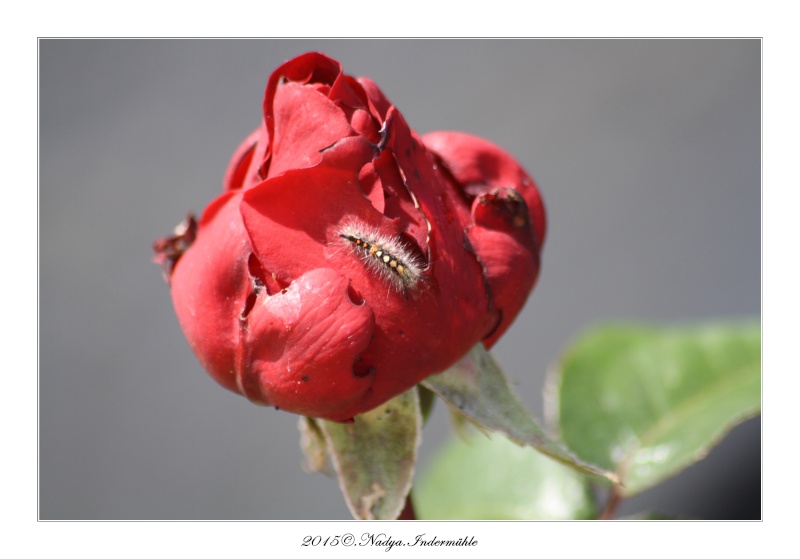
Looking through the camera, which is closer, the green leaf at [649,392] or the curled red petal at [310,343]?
the curled red petal at [310,343]

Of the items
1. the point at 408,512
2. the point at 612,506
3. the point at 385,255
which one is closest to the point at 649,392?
the point at 612,506

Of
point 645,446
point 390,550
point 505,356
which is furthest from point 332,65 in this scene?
point 505,356

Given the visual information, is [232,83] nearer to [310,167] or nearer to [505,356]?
[505,356]

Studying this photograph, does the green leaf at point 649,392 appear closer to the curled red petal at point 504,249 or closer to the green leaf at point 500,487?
the green leaf at point 500,487

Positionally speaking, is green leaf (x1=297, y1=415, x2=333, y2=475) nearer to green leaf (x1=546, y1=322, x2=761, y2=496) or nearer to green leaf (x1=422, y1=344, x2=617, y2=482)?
green leaf (x1=422, y1=344, x2=617, y2=482)

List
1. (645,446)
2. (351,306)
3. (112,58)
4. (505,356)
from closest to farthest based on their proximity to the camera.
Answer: (351,306)
(645,446)
(112,58)
(505,356)

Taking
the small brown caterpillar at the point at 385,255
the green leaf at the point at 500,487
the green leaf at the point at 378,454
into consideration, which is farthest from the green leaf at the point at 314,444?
the green leaf at the point at 500,487

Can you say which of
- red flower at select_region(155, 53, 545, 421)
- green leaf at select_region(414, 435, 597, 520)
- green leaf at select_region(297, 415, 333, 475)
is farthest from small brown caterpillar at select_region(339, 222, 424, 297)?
green leaf at select_region(414, 435, 597, 520)

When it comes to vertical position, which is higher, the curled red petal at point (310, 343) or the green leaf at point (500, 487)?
the curled red petal at point (310, 343)
